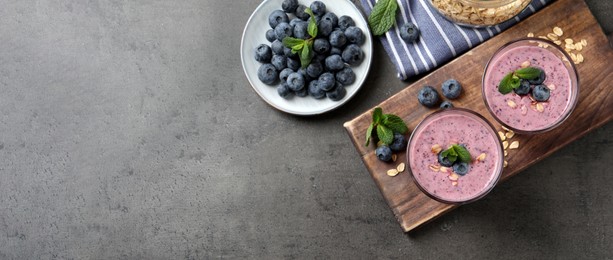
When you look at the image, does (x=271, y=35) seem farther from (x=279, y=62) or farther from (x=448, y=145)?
(x=448, y=145)

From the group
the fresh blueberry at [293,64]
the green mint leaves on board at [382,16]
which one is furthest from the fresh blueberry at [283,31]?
the green mint leaves on board at [382,16]

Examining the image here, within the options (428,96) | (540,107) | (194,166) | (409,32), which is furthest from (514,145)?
(194,166)

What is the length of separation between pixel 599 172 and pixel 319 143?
127 centimetres

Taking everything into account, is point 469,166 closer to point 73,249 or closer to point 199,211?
point 199,211

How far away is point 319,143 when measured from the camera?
8.54 ft

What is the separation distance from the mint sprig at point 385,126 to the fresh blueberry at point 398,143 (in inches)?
0.7

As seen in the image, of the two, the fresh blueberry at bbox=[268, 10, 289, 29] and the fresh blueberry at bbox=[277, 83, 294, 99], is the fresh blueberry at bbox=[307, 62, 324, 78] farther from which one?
the fresh blueberry at bbox=[268, 10, 289, 29]

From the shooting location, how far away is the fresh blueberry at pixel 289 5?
2.46 metres

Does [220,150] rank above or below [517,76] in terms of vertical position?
above

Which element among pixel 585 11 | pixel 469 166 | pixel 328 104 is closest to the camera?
pixel 469 166

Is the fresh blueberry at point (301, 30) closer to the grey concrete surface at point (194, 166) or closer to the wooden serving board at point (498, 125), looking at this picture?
the grey concrete surface at point (194, 166)

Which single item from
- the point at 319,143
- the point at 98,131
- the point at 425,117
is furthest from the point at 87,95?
the point at 425,117

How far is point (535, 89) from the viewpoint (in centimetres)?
210

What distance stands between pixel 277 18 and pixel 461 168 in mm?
1029
